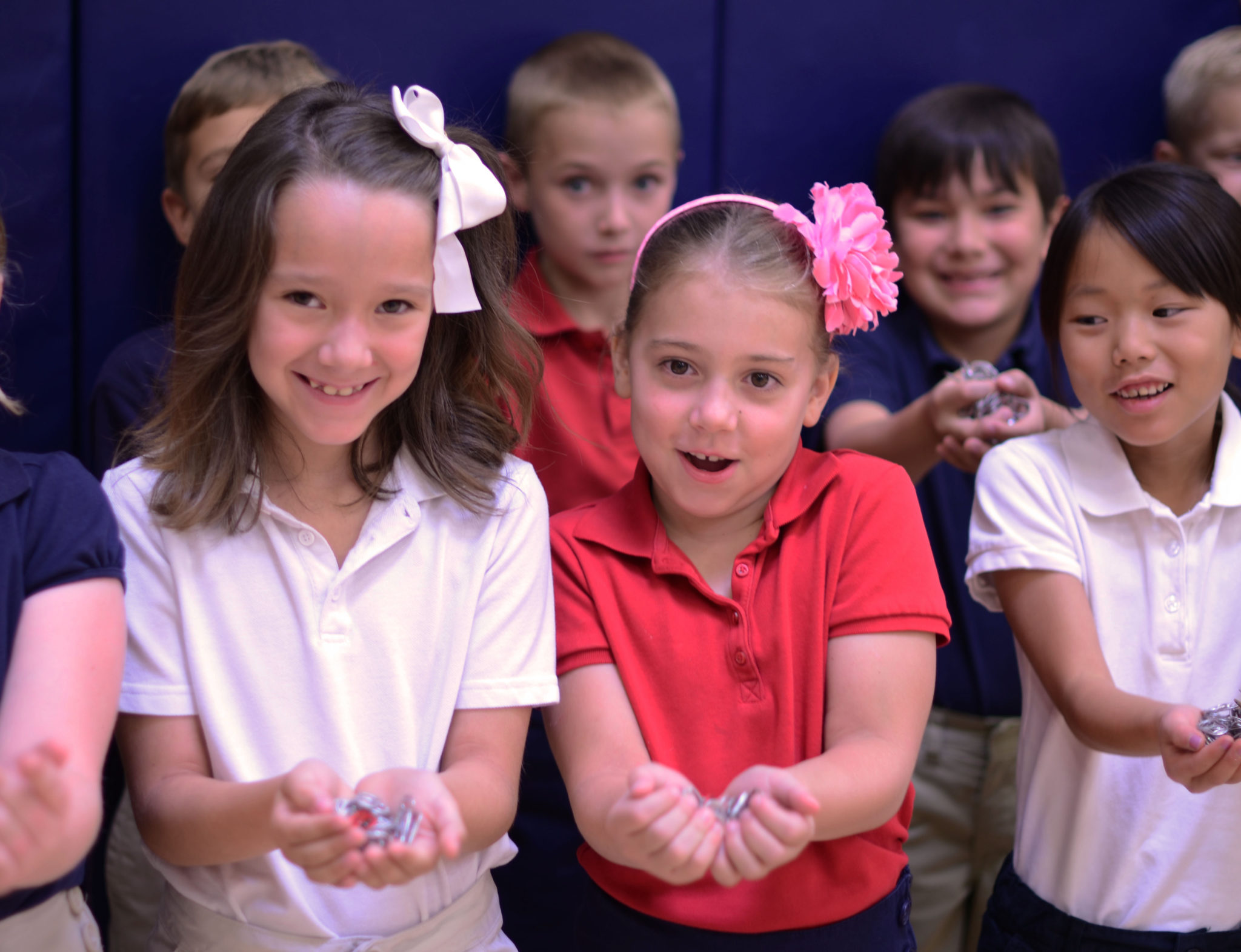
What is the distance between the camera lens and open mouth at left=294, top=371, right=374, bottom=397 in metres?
1.42

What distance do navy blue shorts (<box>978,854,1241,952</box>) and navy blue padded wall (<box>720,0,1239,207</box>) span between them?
139 centimetres

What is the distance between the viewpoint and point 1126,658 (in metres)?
1.64

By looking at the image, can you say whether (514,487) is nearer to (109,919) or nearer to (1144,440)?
(1144,440)

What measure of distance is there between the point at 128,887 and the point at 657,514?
1.15 metres

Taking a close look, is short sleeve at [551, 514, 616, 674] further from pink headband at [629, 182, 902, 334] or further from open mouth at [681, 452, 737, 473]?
pink headband at [629, 182, 902, 334]

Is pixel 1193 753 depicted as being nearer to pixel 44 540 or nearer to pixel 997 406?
pixel 997 406

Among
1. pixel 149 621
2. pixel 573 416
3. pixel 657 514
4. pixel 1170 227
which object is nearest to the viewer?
pixel 149 621

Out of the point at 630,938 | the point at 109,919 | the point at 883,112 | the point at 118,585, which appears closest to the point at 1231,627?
the point at 630,938

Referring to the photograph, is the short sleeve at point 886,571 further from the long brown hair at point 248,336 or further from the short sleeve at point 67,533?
the short sleeve at point 67,533

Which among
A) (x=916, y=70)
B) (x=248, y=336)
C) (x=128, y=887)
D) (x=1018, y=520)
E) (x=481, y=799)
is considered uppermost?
(x=916, y=70)

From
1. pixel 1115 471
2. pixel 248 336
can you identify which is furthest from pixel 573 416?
pixel 1115 471

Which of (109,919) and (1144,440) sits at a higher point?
(1144,440)

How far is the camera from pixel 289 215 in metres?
1.38

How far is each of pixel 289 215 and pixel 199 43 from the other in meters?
0.92
